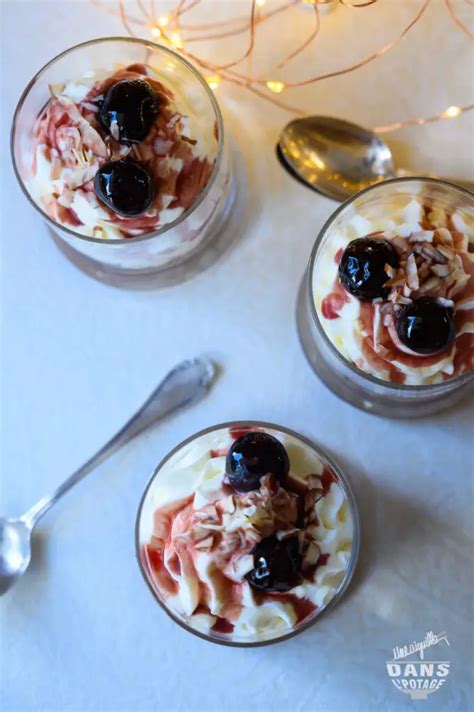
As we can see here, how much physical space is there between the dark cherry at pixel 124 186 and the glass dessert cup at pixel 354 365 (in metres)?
0.24

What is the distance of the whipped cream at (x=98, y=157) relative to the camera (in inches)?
38.2

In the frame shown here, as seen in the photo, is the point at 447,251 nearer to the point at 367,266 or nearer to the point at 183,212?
the point at 367,266

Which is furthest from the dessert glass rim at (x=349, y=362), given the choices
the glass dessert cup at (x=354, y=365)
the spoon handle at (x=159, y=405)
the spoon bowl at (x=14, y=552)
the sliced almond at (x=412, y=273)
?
the spoon bowl at (x=14, y=552)

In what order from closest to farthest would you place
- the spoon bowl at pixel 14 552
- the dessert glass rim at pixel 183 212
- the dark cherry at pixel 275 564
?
the dark cherry at pixel 275 564 < the dessert glass rim at pixel 183 212 < the spoon bowl at pixel 14 552

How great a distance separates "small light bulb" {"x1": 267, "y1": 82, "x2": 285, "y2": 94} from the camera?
3.78ft

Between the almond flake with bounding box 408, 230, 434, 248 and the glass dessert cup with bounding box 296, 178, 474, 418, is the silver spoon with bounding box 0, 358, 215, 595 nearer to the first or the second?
the glass dessert cup with bounding box 296, 178, 474, 418

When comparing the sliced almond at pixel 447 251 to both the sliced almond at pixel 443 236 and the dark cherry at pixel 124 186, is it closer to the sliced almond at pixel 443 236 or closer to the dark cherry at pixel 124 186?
the sliced almond at pixel 443 236

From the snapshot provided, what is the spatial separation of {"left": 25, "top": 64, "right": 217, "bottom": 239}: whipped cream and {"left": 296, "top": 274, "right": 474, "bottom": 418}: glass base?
0.25 metres

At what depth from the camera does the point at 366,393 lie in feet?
3.53


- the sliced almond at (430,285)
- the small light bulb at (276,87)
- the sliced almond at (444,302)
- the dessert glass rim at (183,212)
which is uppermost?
the dessert glass rim at (183,212)

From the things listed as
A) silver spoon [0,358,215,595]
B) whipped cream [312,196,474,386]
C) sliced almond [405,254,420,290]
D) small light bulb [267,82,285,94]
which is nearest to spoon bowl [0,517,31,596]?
silver spoon [0,358,215,595]

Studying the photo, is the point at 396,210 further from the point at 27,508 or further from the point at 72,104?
the point at 27,508

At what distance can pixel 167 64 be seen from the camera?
1.08m

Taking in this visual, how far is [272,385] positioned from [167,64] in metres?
0.50
